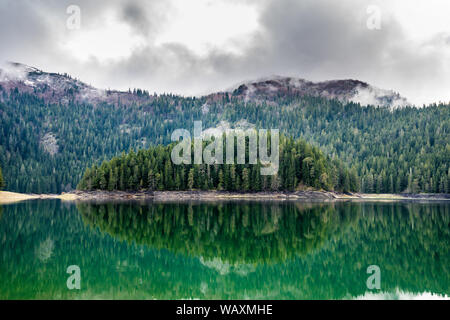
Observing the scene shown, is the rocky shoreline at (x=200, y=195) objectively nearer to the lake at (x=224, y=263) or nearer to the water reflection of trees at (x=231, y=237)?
the water reflection of trees at (x=231, y=237)

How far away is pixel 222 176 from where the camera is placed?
115 metres

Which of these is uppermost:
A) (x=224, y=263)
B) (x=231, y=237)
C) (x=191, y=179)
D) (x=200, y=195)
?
(x=224, y=263)

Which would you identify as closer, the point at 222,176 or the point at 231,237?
the point at 231,237

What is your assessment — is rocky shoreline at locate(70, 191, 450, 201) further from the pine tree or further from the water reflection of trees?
the water reflection of trees

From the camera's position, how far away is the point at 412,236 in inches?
1172

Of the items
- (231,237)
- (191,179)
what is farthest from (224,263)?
(191,179)

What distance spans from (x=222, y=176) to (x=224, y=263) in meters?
95.0

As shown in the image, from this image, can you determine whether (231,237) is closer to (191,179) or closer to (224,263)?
(224,263)

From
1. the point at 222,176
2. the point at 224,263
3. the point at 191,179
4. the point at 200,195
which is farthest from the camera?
the point at 222,176

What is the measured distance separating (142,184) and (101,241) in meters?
92.6

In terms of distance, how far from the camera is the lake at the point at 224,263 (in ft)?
49.7

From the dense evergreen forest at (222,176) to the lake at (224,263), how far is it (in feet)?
264
